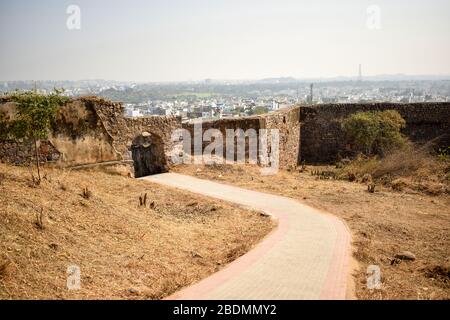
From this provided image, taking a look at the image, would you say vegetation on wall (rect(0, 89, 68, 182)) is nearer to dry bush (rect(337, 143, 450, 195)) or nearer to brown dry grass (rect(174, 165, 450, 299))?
brown dry grass (rect(174, 165, 450, 299))

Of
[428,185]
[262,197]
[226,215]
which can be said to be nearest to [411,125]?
[428,185]

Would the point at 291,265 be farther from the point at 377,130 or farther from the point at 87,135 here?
the point at 377,130

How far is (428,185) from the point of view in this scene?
15.4 meters

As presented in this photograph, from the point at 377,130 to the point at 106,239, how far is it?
17.1m

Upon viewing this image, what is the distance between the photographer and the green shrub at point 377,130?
70.4 feet

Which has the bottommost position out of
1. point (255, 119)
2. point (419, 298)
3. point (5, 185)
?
point (419, 298)

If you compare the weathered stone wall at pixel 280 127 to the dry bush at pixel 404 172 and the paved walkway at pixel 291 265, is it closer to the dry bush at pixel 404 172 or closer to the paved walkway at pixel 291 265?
the dry bush at pixel 404 172

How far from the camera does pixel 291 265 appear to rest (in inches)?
307

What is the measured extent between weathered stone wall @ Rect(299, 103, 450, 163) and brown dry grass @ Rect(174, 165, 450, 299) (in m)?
6.63

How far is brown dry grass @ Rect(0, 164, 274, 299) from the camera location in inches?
255

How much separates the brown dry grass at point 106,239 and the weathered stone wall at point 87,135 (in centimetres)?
123

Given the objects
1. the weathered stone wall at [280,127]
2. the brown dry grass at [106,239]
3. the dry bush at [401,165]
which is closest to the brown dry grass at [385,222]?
the weathered stone wall at [280,127]
